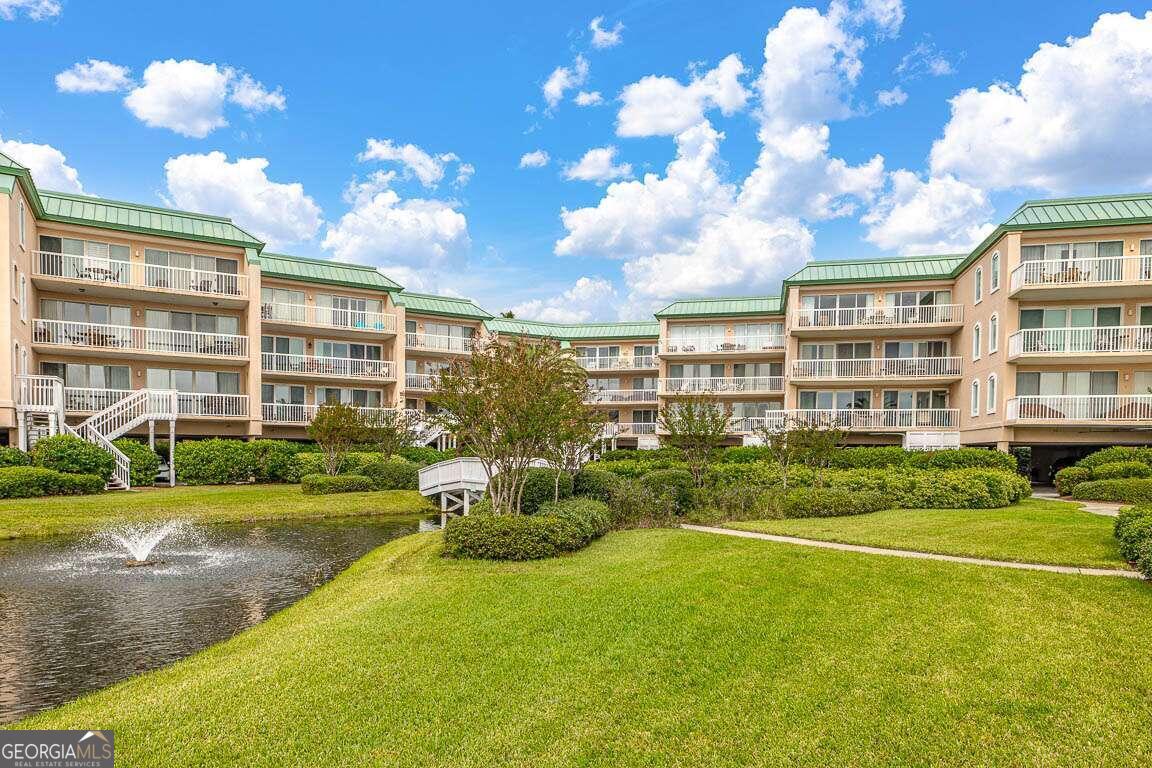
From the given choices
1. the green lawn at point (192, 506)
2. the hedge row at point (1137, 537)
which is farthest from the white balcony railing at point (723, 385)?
the hedge row at point (1137, 537)

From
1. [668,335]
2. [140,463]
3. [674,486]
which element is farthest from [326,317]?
[674,486]

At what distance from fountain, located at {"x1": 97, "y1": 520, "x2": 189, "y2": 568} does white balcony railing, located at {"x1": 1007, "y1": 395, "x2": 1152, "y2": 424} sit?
2938cm

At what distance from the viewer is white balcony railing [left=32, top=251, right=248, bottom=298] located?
27547 mm

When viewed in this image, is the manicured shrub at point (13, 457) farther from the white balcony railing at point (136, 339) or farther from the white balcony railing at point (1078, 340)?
the white balcony railing at point (1078, 340)

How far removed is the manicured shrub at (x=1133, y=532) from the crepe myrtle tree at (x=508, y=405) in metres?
10.3

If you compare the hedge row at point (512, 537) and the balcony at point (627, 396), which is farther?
the balcony at point (627, 396)

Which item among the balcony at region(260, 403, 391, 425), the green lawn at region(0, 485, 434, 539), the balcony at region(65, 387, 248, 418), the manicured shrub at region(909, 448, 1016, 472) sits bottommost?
the green lawn at region(0, 485, 434, 539)

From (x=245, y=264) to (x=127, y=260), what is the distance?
494 centimetres

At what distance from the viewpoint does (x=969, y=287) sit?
3128 centimetres

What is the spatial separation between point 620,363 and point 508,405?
3371 centimetres

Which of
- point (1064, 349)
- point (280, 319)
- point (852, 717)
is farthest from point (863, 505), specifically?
point (280, 319)

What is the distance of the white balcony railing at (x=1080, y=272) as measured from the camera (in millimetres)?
24625

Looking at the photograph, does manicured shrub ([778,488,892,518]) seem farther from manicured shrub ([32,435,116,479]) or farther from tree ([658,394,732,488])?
manicured shrub ([32,435,116,479])

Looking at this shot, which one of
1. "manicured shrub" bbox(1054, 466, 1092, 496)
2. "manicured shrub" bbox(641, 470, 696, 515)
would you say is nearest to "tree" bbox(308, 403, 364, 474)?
"manicured shrub" bbox(641, 470, 696, 515)
